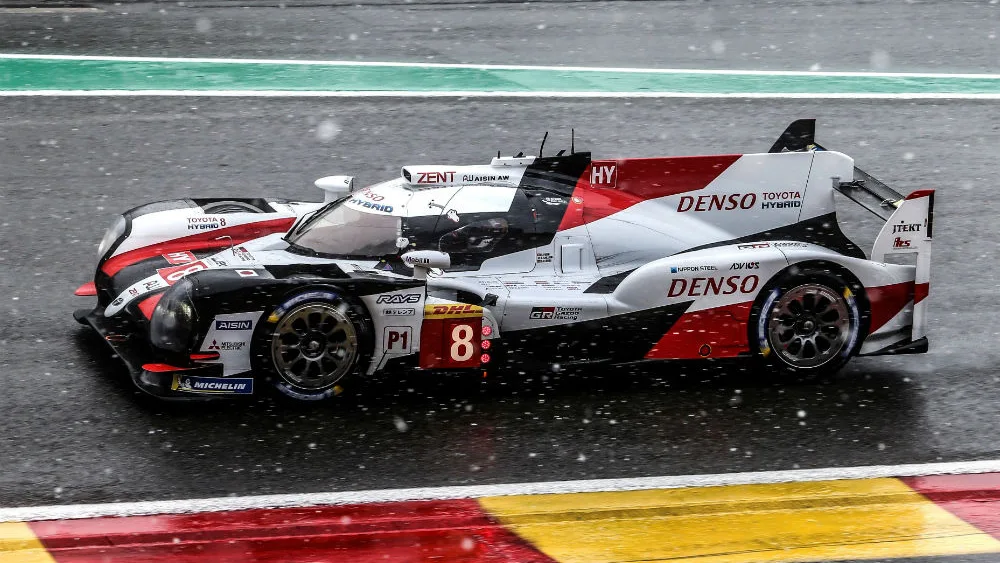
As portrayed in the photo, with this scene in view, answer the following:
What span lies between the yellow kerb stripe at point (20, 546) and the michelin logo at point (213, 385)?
1305 millimetres

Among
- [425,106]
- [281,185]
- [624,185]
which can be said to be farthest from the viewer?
[425,106]

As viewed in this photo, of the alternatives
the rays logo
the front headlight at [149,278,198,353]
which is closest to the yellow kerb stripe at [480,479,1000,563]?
the rays logo

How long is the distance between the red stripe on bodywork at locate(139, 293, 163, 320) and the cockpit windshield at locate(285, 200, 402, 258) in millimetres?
903

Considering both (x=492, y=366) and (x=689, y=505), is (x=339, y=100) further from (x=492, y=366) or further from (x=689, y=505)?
(x=689, y=505)

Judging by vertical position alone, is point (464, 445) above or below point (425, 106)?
below

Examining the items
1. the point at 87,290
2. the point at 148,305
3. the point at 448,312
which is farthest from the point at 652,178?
the point at 87,290

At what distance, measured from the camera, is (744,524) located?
645 centimetres

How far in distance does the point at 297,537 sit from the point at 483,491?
3.21ft

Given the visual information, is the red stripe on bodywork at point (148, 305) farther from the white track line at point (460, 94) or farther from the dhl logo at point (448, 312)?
the white track line at point (460, 94)

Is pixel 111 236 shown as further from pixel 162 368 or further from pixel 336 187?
pixel 162 368

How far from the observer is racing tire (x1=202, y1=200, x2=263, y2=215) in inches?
361

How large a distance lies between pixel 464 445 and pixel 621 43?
Answer: 1052cm

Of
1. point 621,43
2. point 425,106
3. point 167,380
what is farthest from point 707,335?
point 621,43

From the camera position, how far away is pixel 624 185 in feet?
28.3
